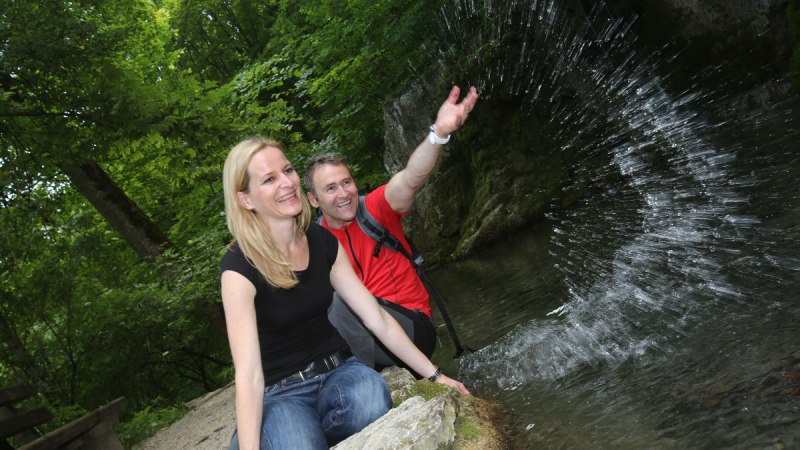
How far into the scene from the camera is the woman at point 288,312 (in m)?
3.07

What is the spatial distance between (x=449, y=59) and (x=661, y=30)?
12.1 ft

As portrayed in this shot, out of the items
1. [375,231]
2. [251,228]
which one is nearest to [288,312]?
[251,228]

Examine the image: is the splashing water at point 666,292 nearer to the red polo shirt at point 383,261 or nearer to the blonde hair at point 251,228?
the red polo shirt at point 383,261

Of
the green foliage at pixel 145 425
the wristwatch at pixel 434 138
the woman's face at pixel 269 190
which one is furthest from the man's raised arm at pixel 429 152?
the green foliage at pixel 145 425

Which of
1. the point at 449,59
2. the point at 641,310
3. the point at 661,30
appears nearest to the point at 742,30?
the point at 661,30

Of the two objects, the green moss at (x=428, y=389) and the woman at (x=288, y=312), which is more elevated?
the woman at (x=288, y=312)

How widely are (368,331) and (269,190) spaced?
1.28m

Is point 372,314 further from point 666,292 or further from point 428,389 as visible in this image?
point 666,292

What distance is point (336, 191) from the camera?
4.09m

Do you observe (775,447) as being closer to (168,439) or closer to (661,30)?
(168,439)

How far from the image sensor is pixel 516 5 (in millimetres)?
11781

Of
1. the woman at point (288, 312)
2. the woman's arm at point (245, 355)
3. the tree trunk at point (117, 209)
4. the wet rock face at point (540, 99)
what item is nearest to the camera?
the woman's arm at point (245, 355)

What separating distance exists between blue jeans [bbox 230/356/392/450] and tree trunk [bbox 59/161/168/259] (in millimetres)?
8578

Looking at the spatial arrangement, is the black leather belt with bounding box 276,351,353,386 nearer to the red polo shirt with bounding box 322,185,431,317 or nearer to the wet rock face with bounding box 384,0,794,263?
the red polo shirt with bounding box 322,185,431,317
